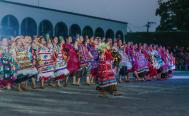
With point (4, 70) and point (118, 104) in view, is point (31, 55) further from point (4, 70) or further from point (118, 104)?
point (118, 104)

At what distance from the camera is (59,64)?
687 inches

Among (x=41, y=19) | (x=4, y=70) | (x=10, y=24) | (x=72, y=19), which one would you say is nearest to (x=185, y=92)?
(x=4, y=70)

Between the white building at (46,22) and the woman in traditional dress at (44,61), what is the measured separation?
6687 mm

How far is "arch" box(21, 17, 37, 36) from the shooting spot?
84.5 feet

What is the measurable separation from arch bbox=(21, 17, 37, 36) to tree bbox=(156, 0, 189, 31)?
24.5m

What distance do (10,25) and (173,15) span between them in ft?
96.2

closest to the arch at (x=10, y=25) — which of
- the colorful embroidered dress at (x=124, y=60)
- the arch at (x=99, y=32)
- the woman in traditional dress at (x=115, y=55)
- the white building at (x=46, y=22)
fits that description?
the white building at (x=46, y=22)

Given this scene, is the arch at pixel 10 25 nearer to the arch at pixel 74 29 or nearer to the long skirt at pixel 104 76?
the arch at pixel 74 29

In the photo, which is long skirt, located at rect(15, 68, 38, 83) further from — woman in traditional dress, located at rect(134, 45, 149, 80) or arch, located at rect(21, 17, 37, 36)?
arch, located at rect(21, 17, 37, 36)

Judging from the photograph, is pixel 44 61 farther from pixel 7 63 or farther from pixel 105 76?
pixel 105 76

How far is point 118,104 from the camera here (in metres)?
12.2

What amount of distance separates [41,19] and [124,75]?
8218mm

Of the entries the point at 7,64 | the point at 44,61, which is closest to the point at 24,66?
the point at 7,64

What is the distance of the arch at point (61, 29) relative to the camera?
2862cm
